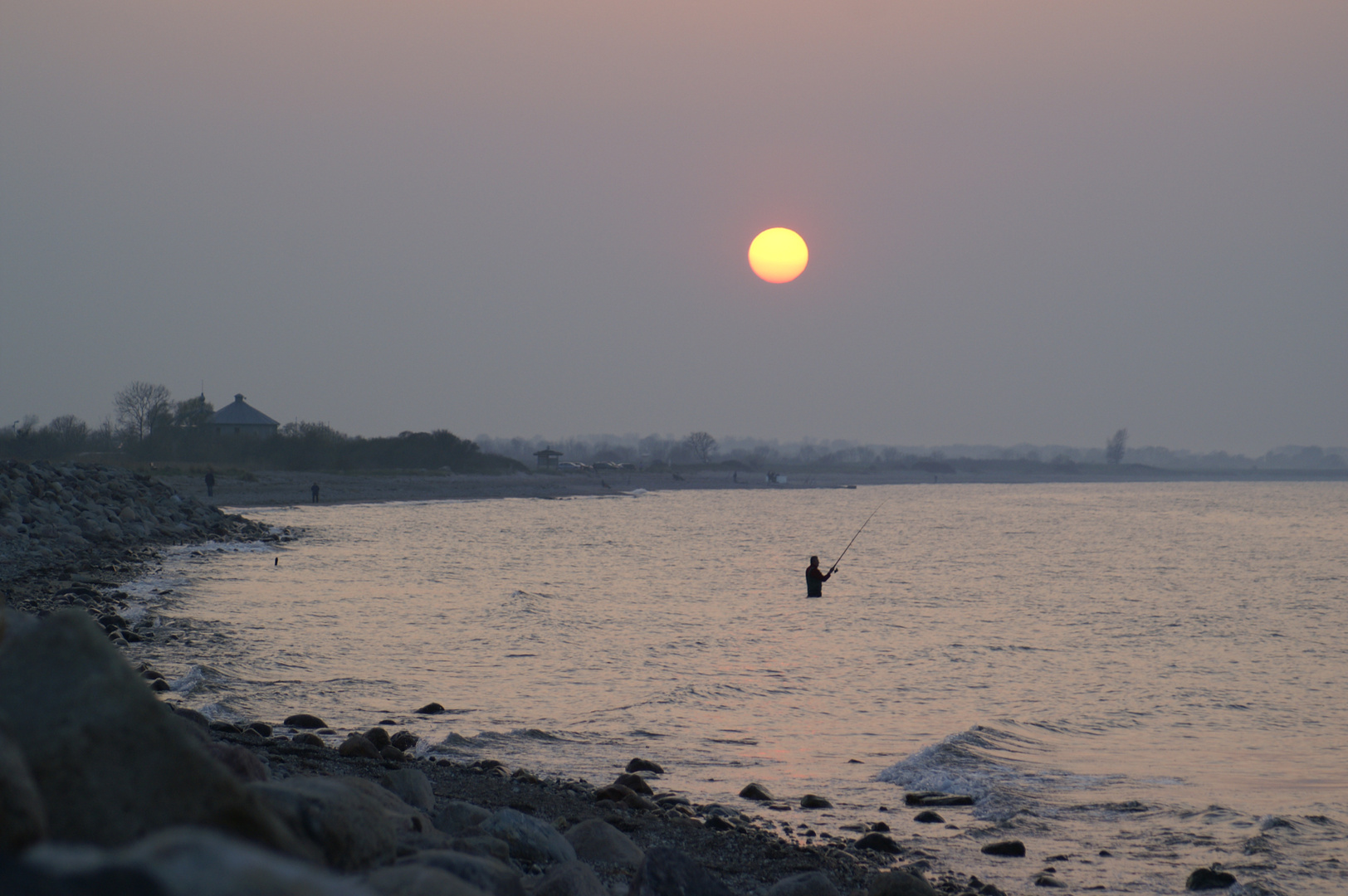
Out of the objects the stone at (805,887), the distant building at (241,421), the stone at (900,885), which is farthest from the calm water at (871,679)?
the distant building at (241,421)

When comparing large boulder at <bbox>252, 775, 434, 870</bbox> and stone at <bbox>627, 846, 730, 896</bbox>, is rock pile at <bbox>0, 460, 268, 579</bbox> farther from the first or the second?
large boulder at <bbox>252, 775, 434, 870</bbox>

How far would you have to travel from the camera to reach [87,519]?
27.4 m

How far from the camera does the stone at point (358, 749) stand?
8.29 meters

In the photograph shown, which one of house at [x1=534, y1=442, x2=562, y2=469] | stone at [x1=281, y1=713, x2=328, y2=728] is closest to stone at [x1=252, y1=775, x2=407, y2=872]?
stone at [x1=281, y1=713, x2=328, y2=728]

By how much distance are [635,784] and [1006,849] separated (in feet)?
9.83

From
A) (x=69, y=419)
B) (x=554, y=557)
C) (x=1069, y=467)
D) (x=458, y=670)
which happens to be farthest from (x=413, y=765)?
(x=1069, y=467)

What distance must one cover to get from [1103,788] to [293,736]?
7690mm

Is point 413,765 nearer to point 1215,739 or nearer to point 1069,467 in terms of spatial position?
point 1215,739

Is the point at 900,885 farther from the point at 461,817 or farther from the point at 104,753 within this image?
the point at 104,753

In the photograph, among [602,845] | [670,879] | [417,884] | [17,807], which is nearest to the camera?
[17,807]

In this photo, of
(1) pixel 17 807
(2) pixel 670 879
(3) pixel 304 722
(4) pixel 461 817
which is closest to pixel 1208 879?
(2) pixel 670 879

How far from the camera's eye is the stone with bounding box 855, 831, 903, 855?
7.31m

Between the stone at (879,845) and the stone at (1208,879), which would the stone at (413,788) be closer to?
the stone at (879,845)

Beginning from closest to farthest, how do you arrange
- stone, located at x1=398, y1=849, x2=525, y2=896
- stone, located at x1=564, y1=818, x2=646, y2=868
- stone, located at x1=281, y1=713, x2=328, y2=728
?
stone, located at x1=398, y1=849, x2=525, y2=896 < stone, located at x1=564, y1=818, x2=646, y2=868 < stone, located at x1=281, y1=713, x2=328, y2=728
